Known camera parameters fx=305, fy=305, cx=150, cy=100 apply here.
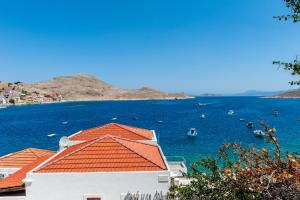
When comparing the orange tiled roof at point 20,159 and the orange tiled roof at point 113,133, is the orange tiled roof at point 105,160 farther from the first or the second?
the orange tiled roof at point 20,159

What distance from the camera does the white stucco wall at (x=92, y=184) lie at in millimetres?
15922

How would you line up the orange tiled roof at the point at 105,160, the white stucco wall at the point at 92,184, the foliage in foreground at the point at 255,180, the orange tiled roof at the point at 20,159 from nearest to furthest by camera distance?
1. the foliage in foreground at the point at 255,180
2. the white stucco wall at the point at 92,184
3. the orange tiled roof at the point at 105,160
4. the orange tiled roof at the point at 20,159

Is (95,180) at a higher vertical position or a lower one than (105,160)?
lower

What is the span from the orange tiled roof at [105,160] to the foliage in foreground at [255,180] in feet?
15.5

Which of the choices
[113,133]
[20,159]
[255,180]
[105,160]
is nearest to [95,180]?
[105,160]

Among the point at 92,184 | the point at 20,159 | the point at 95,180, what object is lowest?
the point at 20,159

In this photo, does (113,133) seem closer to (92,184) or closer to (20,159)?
(20,159)

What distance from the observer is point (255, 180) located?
9844mm

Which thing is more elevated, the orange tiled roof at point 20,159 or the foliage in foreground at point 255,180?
the foliage in foreground at point 255,180

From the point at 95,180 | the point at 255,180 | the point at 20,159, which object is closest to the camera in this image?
the point at 255,180

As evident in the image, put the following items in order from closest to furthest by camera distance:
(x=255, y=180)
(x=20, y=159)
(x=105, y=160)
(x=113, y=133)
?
(x=255, y=180) < (x=105, y=160) < (x=113, y=133) < (x=20, y=159)

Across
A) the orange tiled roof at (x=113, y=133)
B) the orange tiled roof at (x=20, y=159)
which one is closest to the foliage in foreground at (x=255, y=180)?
the orange tiled roof at (x=113, y=133)

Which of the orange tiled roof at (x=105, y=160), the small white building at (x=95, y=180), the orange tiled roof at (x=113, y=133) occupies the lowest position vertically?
the small white building at (x=95, y=180)

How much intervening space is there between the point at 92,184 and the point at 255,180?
360 inches
